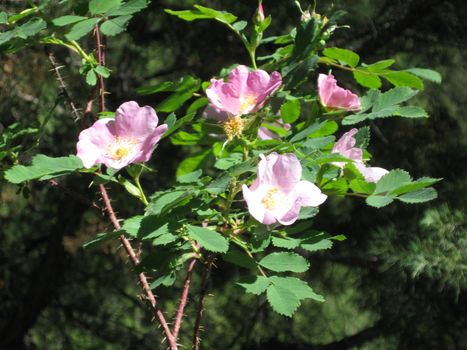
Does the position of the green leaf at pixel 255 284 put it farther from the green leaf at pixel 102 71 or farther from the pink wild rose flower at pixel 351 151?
the green leaf at pixel 102 71

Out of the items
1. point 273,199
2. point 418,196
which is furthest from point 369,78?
point 273,199

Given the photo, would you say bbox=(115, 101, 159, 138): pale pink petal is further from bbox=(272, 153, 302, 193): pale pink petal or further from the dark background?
the dark background

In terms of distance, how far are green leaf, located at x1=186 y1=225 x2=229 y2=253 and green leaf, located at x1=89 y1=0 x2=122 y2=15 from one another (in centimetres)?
34

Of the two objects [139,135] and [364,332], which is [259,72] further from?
[364,332]

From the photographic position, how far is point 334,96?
1.02 metres

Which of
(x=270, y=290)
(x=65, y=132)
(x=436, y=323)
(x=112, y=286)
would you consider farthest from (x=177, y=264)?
(x=112, y=286)

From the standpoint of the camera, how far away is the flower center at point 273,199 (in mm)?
870

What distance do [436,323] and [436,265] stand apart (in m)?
0.34

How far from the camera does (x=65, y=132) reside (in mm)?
2553

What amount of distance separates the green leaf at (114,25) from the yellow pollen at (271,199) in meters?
0.31

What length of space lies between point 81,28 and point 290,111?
0.30 meters

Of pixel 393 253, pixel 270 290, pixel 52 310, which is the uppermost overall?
pixel 270 290

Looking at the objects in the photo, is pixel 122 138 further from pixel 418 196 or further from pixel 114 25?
pixel 418 196

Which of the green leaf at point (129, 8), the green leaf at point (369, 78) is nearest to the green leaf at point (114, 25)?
the green leaf at point (129, 8)
